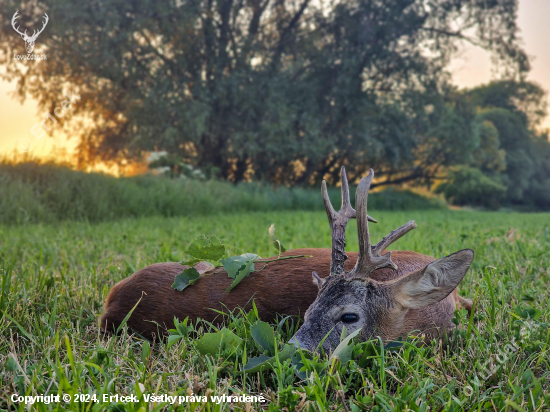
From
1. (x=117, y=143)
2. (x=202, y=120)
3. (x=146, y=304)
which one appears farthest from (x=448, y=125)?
(x=146, y=304)

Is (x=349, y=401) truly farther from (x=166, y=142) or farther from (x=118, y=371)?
(x=166, y=142)

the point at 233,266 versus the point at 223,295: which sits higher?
the point at 233,266

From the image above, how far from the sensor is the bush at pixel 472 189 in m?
19.6

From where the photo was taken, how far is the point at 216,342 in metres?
1.64

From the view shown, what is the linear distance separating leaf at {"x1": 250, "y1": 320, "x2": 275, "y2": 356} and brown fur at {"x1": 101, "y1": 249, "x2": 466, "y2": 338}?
11.4 inches

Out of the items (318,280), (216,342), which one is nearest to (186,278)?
(216,342)

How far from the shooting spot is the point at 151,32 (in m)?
13.0

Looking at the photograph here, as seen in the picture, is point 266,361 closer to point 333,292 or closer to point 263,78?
point 333,292

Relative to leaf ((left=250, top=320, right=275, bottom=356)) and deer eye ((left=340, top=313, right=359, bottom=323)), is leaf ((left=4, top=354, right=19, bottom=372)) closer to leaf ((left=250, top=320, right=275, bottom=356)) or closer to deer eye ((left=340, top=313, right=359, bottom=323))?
leaf ((left=250, top=320, right=275, bottom=356))

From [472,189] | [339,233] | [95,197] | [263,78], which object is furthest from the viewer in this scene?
[472,189]

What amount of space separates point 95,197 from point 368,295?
710cm

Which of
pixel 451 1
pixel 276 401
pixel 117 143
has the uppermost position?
pixel 451 1

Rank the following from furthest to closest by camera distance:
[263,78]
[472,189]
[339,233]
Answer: [472,189]
[263,78]
[339,233]

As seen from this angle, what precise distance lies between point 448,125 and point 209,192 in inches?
454
